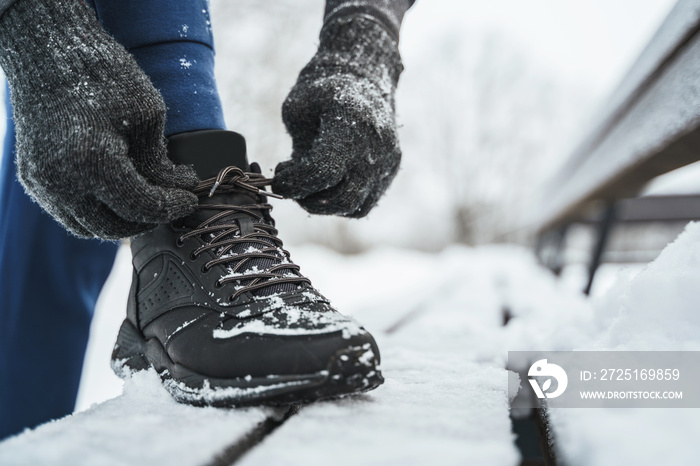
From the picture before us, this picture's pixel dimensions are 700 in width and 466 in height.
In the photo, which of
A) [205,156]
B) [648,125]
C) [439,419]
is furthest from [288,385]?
[648,125]

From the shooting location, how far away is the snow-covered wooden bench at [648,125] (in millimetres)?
669

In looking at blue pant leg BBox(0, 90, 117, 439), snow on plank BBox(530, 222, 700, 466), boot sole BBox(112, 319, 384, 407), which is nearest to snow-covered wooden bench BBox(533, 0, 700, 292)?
snow on plank BBox(530, 222, 700, 466)

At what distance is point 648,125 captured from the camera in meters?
0.83

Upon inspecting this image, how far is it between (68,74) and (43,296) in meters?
0.53

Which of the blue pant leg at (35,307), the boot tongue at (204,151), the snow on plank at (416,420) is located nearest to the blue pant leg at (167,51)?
the boot tongue at (204,151)

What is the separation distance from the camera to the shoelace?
669 mm

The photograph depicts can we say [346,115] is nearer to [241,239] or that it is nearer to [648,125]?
[241,239]

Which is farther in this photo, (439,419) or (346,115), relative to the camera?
(346,115)

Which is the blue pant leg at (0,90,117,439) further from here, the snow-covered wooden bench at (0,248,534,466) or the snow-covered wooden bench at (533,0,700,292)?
the snow-covered wooden bench at (533,0,700,292)

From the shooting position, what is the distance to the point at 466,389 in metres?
0.63

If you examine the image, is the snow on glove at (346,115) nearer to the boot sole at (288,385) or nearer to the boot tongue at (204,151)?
the boot tongue at (204,151)

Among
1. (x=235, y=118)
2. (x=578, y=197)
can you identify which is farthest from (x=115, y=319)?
(x=235, y=118)

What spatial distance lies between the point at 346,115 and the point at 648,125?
537 mm

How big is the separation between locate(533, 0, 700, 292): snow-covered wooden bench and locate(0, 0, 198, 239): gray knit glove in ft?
2.43
